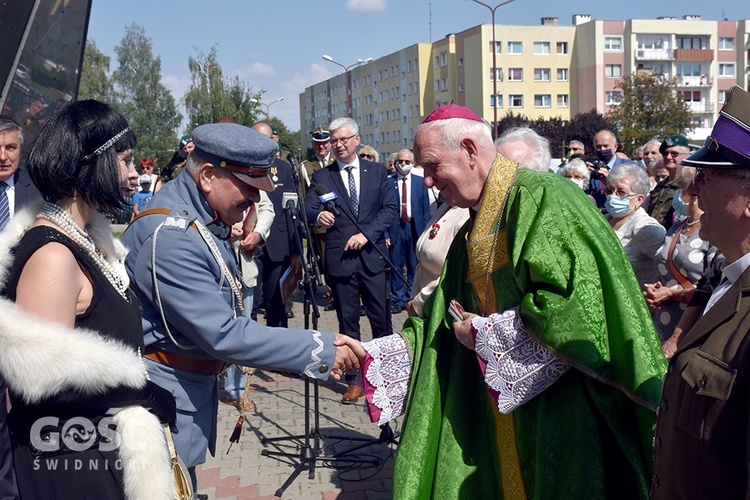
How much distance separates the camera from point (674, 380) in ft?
6.70

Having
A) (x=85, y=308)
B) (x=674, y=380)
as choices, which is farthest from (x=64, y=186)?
(x=674, y=380)

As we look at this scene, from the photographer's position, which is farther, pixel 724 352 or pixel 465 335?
pixel 465 335

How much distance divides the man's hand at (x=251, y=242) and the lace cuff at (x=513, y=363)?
393 centimetres

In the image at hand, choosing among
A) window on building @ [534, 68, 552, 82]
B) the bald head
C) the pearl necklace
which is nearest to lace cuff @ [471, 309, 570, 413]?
the pearl necklace

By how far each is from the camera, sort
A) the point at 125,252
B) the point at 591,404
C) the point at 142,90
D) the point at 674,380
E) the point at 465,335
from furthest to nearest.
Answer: the point at 142,90
the point at 465,335
the point at 591,404
the point at 125,252
the point at 674,380

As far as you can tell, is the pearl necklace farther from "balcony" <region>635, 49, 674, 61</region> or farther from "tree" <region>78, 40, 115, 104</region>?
"balcony" <region>635, 49, 674, 61</region>

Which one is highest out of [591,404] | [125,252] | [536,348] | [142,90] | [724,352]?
[142,90]

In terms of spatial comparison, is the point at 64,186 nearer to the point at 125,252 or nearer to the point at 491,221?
the point at 125,252

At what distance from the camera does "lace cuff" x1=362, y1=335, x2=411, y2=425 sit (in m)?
3.46

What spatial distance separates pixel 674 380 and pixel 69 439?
1750 millimetres

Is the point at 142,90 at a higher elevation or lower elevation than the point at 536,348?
higher

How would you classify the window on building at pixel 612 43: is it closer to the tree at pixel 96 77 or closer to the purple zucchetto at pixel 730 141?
the tree at pixel 96 77

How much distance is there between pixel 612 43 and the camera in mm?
71562

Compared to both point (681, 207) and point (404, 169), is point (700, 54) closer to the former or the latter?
point (404, 169)
